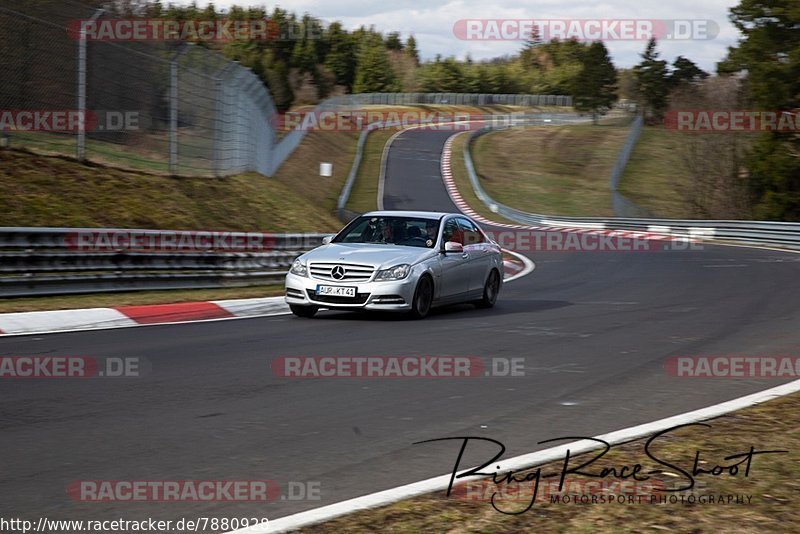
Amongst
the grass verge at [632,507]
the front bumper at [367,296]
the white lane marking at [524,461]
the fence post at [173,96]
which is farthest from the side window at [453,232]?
the grass verge at [632,507]

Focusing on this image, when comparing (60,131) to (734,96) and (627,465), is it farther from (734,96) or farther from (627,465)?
(734,96)

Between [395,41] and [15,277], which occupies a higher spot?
[395,41]

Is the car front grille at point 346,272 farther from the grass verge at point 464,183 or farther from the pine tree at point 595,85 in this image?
the pine tree at point 595,85

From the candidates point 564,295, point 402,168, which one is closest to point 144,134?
point 564,295

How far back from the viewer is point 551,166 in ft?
234

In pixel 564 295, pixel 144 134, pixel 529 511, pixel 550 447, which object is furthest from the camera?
pixel 144 134

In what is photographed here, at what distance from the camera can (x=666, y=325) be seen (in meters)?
13.2

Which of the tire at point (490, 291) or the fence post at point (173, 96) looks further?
the fence post at point (173, 96)

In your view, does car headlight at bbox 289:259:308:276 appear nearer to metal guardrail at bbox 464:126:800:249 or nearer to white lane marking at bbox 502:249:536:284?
white lane marking at bbox 502:249:536:284

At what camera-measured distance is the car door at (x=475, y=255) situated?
15.0 metres

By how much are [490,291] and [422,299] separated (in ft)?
7.54

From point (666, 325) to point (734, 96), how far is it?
59.9m

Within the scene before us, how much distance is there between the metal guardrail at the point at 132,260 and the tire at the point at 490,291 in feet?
14.0

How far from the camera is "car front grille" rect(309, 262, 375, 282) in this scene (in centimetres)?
1319
